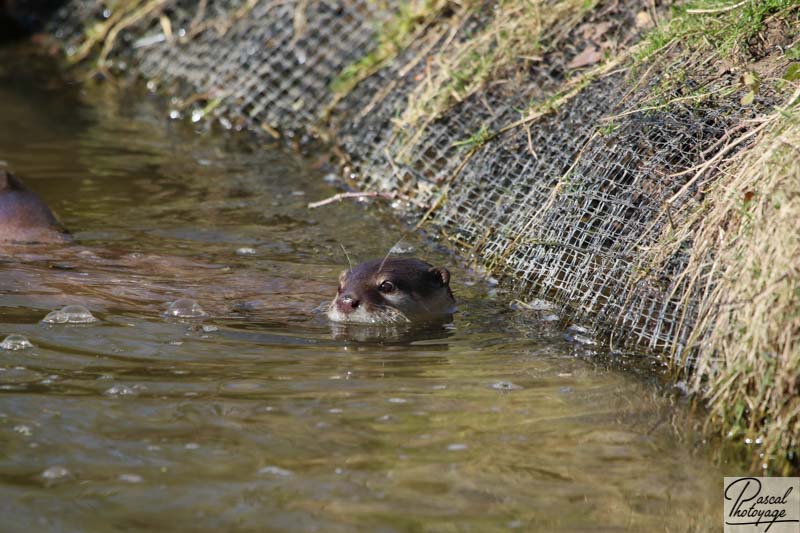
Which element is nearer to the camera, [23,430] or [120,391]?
[23,430]

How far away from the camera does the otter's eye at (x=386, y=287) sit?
4.61 metres

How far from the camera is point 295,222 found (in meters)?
6.02

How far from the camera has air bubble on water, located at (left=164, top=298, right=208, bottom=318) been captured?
4422 mm

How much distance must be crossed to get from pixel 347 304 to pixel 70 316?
43.9 inches

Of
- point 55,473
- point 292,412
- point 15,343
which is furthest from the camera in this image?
point 15,343

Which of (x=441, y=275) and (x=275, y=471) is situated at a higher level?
(x=441, y=275)

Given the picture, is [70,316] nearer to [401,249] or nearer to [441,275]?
[441,275]

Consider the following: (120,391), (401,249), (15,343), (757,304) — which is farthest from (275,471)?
(401,249)

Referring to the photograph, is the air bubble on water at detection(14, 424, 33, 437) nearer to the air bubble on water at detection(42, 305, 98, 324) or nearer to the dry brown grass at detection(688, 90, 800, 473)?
the air bubble on water at detection(42, 305, 98, 324)

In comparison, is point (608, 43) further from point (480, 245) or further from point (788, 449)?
point (788, 449)

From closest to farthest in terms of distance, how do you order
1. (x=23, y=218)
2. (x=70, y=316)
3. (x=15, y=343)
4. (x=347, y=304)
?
(x=15, y=343) < (x=70, y=316) < (x=347, y=304) < (x=23, y=218)

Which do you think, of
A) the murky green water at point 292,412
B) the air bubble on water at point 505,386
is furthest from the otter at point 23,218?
the air bubble on water at point 505,386

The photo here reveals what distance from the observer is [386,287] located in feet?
15.1

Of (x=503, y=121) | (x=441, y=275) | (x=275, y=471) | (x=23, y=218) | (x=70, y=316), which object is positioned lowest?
(x=275, y=471)
